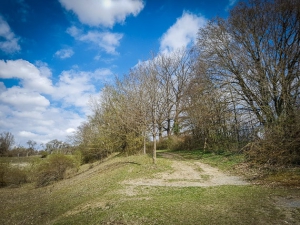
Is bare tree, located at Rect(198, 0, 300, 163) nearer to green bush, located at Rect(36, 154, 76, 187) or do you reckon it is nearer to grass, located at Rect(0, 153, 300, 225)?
grass, located at Rect(0, 153, 300, 225)

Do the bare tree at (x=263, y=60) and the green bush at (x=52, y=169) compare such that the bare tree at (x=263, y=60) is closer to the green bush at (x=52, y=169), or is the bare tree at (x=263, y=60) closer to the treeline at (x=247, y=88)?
the treeline at (x=247, y=88)

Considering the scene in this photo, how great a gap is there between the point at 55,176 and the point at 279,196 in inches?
873

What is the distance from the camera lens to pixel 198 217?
621 centimetres

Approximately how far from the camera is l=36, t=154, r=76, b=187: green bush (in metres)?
21.3

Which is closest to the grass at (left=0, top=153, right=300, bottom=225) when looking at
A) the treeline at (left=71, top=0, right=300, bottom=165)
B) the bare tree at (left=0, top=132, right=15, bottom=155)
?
the treeline at (left=71, top=0, right=300, bottom=165)

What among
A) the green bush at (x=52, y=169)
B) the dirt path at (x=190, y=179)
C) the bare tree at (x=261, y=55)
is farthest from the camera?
the green bush at (x=52, y=169)

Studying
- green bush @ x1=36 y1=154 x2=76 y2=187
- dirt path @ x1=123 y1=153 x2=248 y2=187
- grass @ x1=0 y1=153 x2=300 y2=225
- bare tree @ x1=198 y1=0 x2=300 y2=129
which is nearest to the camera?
grass @ x1=0 y1=153 x2=300 y2=225

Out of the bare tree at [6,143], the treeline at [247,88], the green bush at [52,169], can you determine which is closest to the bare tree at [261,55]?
the treeline at [247,88]

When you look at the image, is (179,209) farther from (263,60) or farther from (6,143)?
(6,143)

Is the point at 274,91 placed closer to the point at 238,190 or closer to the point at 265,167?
the point at 265,167

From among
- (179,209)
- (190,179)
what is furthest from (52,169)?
(179,209)

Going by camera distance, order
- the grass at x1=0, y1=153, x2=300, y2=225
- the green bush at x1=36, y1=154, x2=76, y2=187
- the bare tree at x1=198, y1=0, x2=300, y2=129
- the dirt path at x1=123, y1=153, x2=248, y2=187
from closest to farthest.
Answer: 1. the grass at x1=0, y1=153, x2=300, y2=225
2. the dirt path at x1=123, y1=153, x2=248, y2=187
3. the bare tree at x1=198, y1=0, x2=300, y2=129
4. the green bush at x1=36, y1=154, x2=76, y2=187

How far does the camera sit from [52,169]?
21797 mm

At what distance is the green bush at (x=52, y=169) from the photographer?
21344mm
